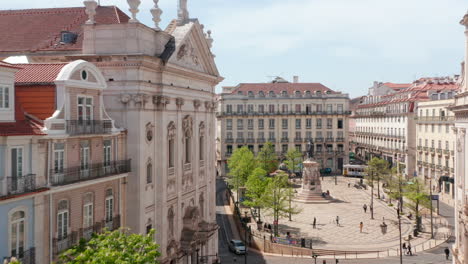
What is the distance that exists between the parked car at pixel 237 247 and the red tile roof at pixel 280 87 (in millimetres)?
65088

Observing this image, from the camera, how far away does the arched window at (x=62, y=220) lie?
25531mm

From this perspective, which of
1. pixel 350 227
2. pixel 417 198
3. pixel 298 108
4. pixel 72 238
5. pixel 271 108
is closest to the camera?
pixel 72 238

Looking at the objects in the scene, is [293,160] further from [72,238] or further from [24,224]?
[24,224]

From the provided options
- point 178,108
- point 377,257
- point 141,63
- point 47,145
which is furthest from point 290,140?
point 47,145

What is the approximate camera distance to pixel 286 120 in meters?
117

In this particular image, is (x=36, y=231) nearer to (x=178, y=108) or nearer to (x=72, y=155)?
(x=72, y=155)

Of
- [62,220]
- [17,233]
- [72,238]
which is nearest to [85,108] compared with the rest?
[62,220]

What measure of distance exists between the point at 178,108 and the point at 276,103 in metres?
78.4

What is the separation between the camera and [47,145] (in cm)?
2467

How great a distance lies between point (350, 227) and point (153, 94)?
36.4 meters

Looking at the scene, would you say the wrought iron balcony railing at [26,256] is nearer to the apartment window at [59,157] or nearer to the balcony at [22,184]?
the balcony at [22,184]

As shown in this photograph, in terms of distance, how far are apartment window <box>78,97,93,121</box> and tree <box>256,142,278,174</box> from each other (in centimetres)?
7227

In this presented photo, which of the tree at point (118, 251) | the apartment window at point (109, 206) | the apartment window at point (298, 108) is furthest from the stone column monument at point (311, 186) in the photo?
the tree at point (118, 251)

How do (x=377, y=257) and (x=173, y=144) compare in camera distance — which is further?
(x=377, y=257)
